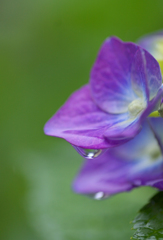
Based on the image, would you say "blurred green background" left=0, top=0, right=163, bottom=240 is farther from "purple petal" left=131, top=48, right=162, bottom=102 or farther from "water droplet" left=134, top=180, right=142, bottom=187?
"purple petal" left=131, top=48, right=162, bottom=102

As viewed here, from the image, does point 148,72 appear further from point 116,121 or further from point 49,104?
point 49,104

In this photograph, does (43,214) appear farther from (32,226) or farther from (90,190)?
(90,190)

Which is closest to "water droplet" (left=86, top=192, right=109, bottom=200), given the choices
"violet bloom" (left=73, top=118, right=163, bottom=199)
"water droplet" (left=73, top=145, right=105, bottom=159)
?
"violet bloom" (left=73, top=118, right=163, bottom=199)

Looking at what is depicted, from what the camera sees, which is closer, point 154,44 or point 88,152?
point 88,152

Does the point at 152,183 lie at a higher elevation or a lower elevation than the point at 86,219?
higher

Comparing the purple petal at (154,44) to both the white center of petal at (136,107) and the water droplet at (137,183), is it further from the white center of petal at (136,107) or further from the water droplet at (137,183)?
the water droplet at (137,183)

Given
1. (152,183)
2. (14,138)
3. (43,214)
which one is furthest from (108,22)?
(152,183)

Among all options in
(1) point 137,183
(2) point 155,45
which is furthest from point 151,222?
(2) point 155,45
